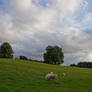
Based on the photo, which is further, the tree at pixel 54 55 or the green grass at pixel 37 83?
the tree at pixel 54 55

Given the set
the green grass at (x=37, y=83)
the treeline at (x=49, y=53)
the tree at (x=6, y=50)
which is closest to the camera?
the green grass at (x=37, y=83)

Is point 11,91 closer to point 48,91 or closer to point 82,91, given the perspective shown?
point 48,91

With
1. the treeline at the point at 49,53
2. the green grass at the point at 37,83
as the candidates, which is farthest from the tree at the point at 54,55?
the green grass at the point at 37,83

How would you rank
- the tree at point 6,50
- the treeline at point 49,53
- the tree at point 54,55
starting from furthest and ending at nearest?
1. the tree at point 54,55
2. the treeline at point 49,53
3. the tree at point 6,50

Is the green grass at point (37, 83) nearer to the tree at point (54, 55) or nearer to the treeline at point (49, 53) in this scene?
the treeline at point (49, 53)

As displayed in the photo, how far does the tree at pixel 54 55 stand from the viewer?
97.5 metres

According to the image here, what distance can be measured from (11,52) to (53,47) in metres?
23.6

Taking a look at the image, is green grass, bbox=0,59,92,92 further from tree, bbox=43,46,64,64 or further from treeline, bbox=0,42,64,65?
tree, bbox=43,46,64,64

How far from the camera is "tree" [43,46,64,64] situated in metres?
97.5

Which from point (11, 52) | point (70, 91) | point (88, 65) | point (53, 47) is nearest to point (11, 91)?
point (70, 91)

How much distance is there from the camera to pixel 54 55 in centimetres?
9725

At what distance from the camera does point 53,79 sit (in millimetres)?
26922

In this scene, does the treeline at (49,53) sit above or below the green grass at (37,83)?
above

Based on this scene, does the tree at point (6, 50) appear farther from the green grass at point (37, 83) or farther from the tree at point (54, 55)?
the green grass at point (37, 83)
